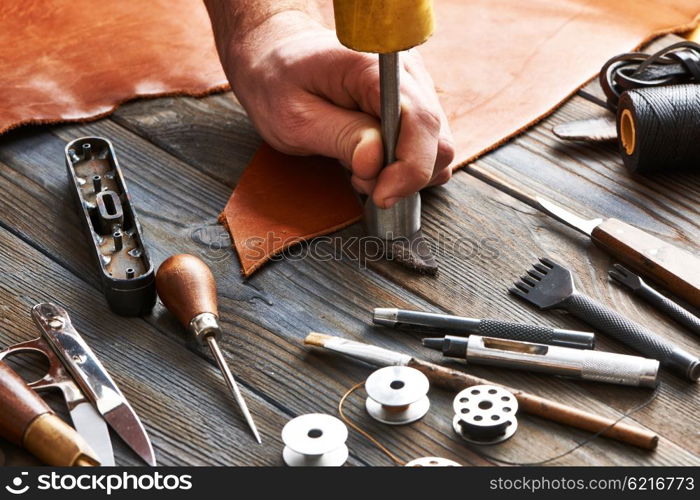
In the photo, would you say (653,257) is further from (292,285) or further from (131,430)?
(131,430)

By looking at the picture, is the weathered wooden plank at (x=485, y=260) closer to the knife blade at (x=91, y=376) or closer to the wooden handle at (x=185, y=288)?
the wooden handle at (x=185, y=288)

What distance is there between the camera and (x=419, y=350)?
3.45 feet

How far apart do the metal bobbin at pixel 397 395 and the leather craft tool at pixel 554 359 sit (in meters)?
0.06

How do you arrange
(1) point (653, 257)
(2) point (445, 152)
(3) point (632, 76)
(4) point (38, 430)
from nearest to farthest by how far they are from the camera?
(4) point (38, 430), (1) point (653, 257), (2) point (445, 152), (3) point (632, 76)

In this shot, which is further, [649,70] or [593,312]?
[649,70]

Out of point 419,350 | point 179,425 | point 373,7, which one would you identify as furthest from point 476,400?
point 373,7

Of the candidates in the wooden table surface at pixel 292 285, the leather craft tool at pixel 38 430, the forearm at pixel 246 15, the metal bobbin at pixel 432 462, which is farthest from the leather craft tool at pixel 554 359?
the forearm at pixel 246 15

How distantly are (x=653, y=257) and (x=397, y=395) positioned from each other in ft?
1.20

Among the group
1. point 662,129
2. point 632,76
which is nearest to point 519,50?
point 632,76

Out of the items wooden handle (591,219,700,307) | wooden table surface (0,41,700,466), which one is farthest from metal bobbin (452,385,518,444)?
wooden handle (591,219,700,307)

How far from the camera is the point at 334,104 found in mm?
1273

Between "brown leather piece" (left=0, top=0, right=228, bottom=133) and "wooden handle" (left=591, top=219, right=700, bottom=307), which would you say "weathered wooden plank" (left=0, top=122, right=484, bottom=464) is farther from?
"wooden handle" (left=591, top=219, right=700, bottom=307)

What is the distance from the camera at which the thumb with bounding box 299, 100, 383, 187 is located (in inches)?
46.1

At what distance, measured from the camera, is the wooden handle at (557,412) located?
930 millimetres
